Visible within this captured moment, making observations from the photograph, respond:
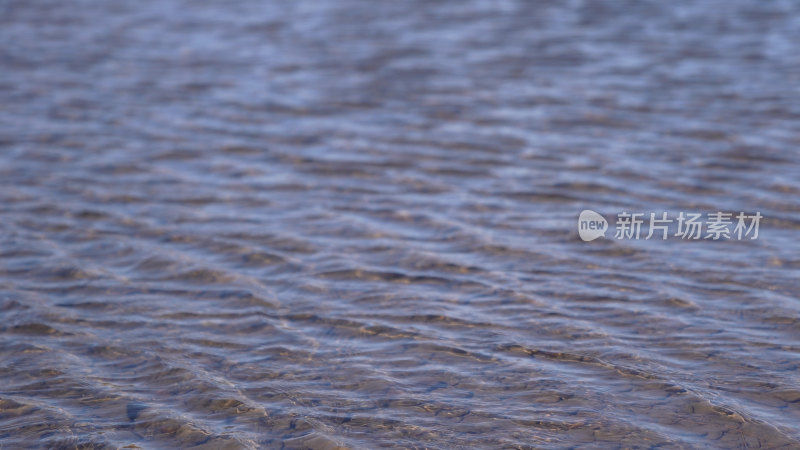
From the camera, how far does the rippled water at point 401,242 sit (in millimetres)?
4395

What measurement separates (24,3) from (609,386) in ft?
42.7

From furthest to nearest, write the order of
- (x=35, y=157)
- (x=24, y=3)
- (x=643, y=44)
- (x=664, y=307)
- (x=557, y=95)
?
(x=24, y=3)
(x=643, y=44)
(x=557, y=95)
(x=35, y=157)
(x=664, y=307)

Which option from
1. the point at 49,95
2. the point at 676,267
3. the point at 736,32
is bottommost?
the point at 676,267

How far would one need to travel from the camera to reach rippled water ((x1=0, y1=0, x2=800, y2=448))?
14.4 feet

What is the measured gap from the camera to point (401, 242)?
20.8 feet

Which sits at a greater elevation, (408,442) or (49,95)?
(49,95)

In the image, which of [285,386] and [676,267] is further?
[676,267]

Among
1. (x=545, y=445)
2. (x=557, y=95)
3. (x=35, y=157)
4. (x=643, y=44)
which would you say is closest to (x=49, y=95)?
(x=35, y=157)

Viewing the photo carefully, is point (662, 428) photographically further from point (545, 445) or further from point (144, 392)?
point (144, 392)

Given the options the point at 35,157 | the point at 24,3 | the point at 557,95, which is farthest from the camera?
the point at 24,3

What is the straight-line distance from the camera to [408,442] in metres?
4.12

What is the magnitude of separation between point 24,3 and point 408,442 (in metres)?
12.9

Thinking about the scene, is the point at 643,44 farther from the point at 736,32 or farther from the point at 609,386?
the point at 609,386

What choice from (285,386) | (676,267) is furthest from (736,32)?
(285,386)
